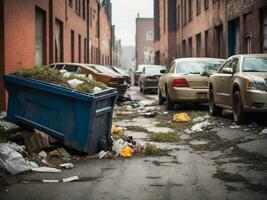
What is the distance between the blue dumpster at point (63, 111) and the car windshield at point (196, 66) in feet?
25.3

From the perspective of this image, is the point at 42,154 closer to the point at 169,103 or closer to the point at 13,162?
the point at 13,162

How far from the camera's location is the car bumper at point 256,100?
1110cm

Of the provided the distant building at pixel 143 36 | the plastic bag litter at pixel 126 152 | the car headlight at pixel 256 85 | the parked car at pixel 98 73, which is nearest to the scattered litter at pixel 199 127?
the car headlight at pixel 256 85

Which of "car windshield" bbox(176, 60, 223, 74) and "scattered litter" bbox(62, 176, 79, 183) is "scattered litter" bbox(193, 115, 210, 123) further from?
"scattered litter" bbox(62, 176, 79, 183)

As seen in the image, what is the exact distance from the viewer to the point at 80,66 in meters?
19.5

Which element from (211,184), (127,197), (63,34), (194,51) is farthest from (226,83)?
(194,51)

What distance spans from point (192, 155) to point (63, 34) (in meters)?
17.2

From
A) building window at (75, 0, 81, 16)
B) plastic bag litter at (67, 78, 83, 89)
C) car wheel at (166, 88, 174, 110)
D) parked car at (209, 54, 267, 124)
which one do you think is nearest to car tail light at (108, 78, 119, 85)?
car wheel at (166, 88, 174, 110)

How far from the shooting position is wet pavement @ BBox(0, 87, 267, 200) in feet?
20.0

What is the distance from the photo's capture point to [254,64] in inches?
492

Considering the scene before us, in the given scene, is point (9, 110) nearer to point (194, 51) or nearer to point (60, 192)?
point (60, 192)

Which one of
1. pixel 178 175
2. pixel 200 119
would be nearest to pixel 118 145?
pixel 178 175

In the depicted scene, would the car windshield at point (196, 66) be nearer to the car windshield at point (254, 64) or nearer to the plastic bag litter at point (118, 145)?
the car windshield at point (254, 64)

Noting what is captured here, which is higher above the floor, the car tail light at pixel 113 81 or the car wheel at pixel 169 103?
the car tail light at pixel 113 81
